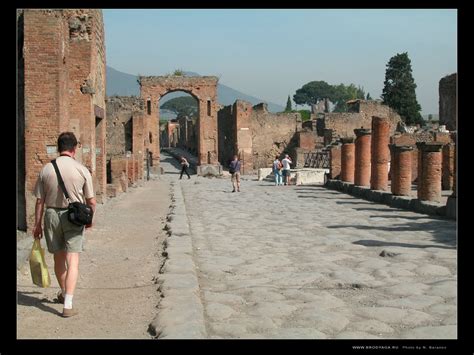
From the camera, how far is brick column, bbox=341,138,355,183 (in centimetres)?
2086

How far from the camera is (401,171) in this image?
15148 mm

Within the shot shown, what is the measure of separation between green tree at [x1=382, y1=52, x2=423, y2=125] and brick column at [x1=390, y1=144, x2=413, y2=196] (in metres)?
43.3

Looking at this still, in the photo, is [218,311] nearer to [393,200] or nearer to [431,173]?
[431,173]

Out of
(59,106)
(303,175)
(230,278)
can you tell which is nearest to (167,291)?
(230,278)

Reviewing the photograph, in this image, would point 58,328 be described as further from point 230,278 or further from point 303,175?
point 303,175

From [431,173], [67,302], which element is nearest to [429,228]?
[431,173]

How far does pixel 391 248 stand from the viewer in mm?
7887

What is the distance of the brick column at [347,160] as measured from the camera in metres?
20.9

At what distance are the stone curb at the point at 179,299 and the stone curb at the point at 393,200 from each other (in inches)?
225

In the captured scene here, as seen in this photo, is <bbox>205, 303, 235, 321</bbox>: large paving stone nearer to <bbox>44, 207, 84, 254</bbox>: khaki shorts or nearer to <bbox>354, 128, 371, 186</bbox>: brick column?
<bbox>44, 207, 84, 254</bbox>: khaki shorts
